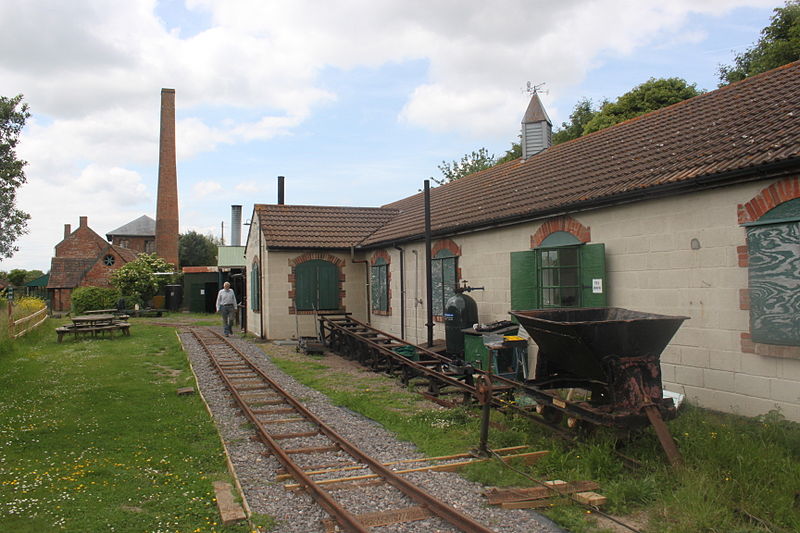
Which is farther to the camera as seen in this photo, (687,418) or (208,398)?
(208,398)

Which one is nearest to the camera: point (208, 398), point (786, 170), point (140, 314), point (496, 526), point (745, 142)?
point (496, 526)

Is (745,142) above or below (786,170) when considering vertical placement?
above

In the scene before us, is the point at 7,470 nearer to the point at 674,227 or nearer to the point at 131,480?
the point at 131,480

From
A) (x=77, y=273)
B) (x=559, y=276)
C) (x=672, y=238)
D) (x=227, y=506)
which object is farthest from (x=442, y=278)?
A: (x=77, y=273)

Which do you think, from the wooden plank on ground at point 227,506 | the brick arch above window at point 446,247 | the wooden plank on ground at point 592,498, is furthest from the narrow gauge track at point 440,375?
the wooden plank on ground at point 227,506

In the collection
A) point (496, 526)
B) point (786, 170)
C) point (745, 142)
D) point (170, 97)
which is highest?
point (170, 97)

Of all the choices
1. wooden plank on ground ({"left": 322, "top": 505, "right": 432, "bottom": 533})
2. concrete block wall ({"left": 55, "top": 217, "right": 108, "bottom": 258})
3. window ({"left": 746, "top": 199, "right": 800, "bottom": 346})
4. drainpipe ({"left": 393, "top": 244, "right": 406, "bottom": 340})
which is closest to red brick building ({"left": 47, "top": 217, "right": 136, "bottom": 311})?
concrete block wall ({"left": 55, "top": 217, "right": 108, "bottom": 258})

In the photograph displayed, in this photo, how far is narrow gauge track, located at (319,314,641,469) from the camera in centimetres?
643

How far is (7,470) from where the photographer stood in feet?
19.8

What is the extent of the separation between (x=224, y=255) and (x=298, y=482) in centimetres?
2924

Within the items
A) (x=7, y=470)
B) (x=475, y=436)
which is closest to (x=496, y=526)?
(x=475, y=436)

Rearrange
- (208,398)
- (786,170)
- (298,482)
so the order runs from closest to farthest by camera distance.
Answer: (298,482) → (786,170) → (208,398)

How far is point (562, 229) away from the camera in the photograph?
33.7ft

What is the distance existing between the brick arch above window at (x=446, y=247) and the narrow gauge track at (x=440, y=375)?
8.17 ft
